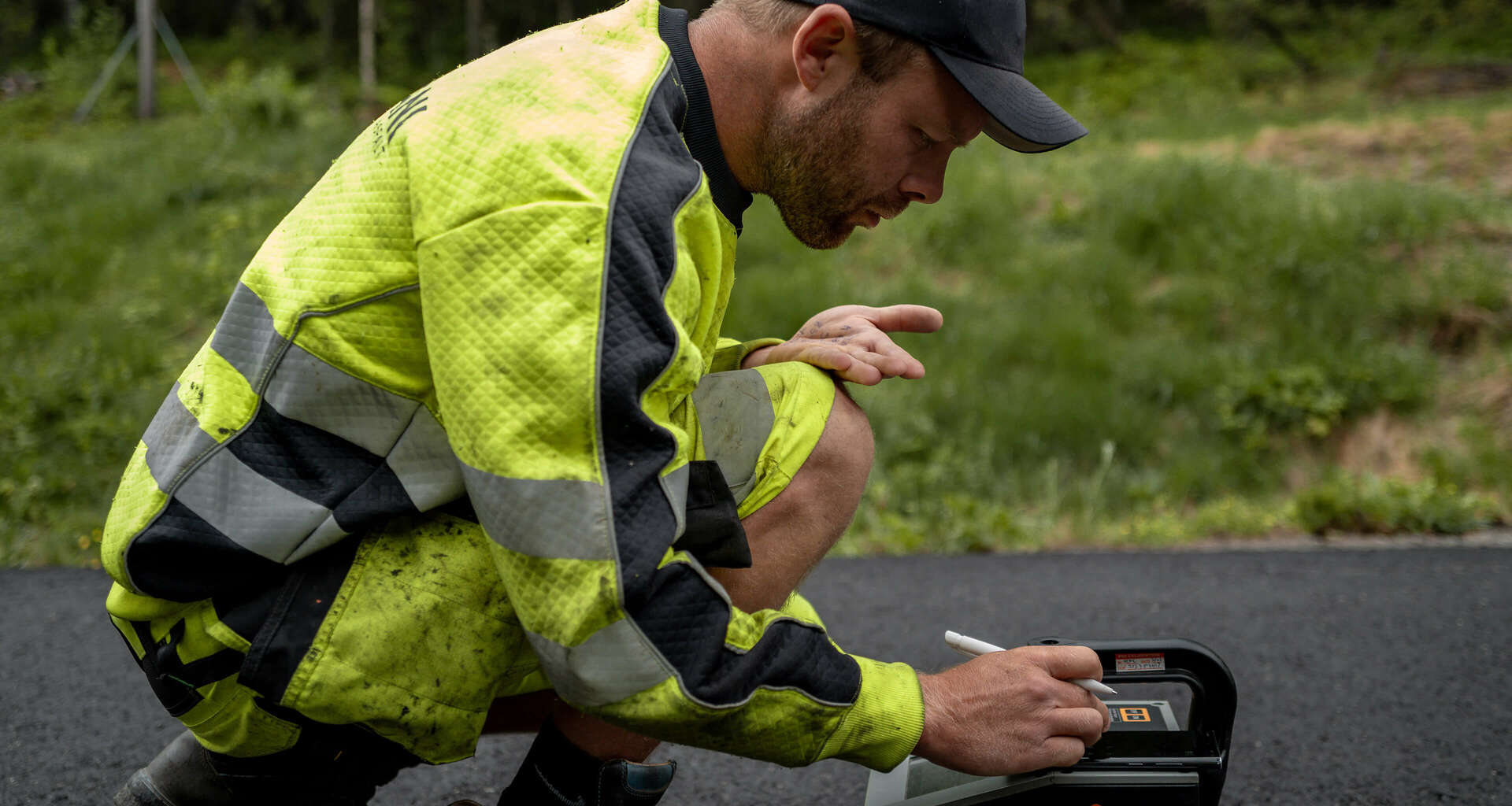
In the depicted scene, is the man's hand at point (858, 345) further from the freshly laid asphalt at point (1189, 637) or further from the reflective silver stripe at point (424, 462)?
the freshly laid asphalt at point (1189, 637)

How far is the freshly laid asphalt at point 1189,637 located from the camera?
93.7 inches

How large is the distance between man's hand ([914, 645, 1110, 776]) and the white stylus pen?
18mm

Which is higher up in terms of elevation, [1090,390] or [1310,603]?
[1310,603]

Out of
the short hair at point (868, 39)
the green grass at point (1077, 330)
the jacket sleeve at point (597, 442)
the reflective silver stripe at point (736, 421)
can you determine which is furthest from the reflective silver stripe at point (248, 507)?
the green grass at point (1077, 330)

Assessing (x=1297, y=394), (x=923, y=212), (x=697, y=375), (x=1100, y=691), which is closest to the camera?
(x=697, y=375)

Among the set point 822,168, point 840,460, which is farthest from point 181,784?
point 822,168

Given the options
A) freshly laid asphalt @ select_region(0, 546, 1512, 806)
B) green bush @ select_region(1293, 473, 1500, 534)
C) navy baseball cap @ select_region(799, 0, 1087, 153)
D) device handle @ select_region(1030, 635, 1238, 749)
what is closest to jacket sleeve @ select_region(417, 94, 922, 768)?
navy baseball cap @ select_region(799, 0, 1087, 153)

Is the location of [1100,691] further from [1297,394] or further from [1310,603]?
[1297,394]

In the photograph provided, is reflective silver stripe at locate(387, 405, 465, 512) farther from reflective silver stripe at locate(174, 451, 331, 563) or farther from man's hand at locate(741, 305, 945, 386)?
→ man's hand at locate(741, 305, 945, 386)

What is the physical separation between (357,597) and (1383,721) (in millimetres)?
2521

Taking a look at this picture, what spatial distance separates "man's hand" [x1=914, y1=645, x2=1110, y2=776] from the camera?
152 centimetres

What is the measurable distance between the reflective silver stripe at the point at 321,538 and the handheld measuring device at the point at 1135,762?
3.36 feet

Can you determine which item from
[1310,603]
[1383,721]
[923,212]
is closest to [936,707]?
[1383,721]

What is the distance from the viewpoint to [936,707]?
4.98 feet
